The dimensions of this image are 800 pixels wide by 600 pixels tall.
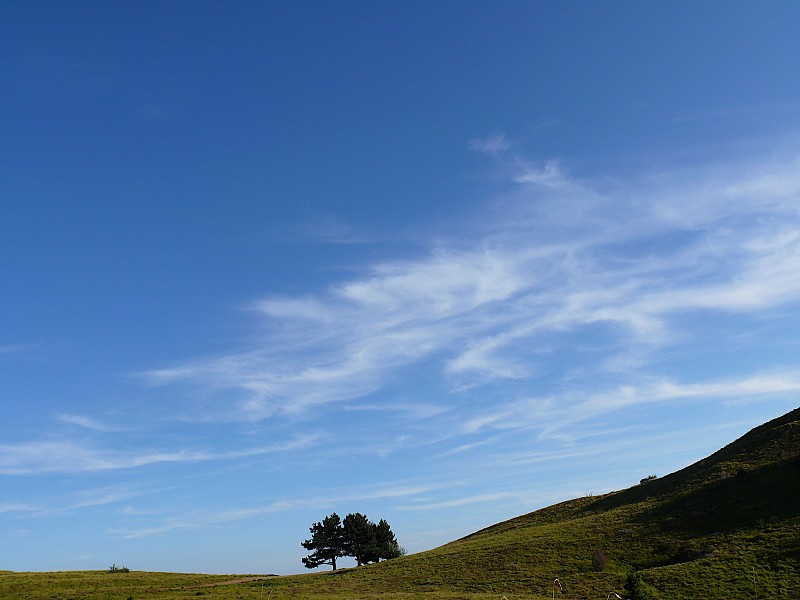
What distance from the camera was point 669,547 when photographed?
7238cm

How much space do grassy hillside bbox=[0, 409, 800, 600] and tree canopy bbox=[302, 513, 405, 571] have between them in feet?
59.6

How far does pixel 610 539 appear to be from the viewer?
80.3 m

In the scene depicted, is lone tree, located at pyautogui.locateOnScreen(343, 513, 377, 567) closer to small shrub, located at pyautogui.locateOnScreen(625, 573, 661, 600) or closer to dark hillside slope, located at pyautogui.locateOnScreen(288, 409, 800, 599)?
dark hillside slope, located at pyautogui.locateOnScreen(288, 409, 800, 599)

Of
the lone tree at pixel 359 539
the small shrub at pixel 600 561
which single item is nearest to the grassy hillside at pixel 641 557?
the small shrub at pixel 600 561

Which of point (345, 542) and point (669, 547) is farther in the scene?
point (345, 542)

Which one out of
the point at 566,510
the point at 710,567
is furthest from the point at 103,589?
the point at 566,510

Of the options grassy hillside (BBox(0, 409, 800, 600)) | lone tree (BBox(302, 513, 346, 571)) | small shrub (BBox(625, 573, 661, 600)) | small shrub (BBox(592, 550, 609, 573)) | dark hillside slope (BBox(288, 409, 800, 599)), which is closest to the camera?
small shrub (BBox(625, 573, 661, 600))

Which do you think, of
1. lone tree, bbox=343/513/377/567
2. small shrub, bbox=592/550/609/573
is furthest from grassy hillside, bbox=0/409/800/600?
lone tree, bbox=343/513/377/567

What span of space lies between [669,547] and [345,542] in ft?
214

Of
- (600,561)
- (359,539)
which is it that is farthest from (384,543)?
(600,561)

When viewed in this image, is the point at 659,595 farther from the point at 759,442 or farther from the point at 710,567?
the point at 759,442

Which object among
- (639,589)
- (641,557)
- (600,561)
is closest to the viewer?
(639,589)

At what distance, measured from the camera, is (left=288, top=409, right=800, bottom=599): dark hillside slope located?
60.6 metres

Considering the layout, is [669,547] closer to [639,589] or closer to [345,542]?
[639,589]
